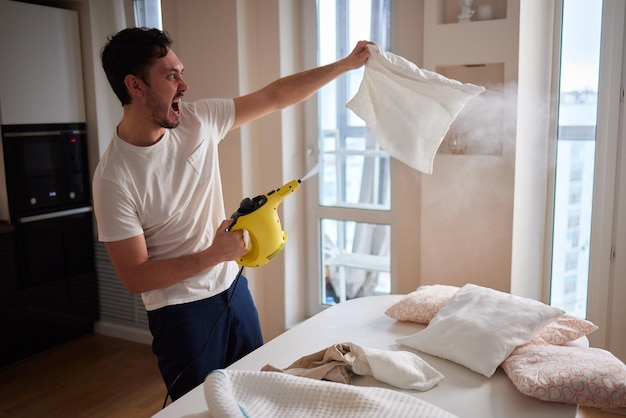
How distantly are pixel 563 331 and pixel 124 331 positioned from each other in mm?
2809

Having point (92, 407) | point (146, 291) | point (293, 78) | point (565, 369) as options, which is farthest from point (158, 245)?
point (92, 407)

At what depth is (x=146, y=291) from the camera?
203 centimetres

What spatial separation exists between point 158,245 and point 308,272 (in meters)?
1.52

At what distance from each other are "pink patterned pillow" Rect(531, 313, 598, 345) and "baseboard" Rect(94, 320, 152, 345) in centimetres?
255

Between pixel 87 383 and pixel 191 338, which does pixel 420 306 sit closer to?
pixel 191 338

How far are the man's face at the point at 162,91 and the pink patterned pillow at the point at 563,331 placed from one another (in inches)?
53.0

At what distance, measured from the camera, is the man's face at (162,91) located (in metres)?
2.00

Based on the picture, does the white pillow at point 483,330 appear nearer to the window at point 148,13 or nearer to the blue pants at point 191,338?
the blue pants at point 191,338

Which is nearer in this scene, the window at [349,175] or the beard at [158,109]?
the beard at [158,109]

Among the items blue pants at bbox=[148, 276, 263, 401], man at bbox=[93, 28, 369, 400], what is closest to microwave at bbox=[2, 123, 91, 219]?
man at bbox=[93, 28, 369, 400]

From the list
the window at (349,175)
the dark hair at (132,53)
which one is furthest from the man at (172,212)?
the window at (349,175)

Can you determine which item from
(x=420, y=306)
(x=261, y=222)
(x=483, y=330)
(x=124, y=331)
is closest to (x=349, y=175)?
(x=420, y=306)

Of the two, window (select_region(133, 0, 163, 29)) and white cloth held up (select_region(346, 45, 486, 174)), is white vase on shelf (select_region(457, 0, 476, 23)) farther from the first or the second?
window (select_region(133, 0, 163, 29))

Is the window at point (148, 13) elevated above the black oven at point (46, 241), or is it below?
above
